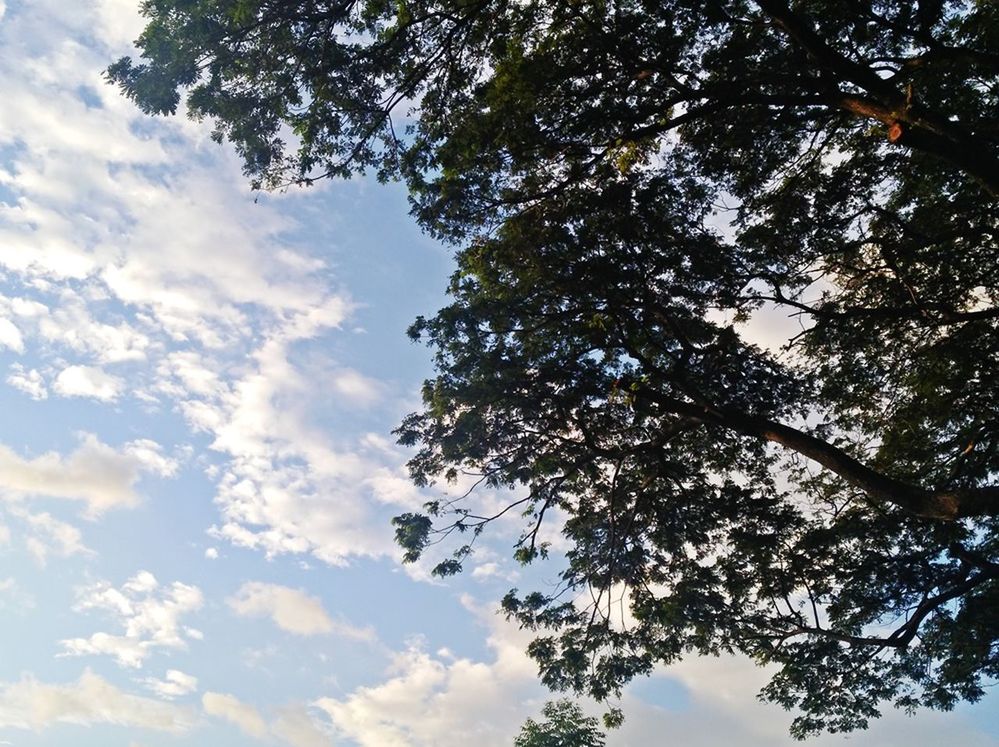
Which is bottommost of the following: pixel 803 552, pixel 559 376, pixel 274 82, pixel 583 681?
pixel 583 681

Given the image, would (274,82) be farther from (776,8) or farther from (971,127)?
(971,127)

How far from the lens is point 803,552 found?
12039 mm

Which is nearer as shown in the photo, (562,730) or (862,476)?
(862,476)

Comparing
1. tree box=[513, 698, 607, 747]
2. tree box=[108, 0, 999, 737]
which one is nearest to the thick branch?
tree box=[108, 0, 999, 737]

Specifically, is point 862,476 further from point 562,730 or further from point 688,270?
point 562,730

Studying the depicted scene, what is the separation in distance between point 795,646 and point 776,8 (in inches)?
444

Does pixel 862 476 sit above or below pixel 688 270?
below

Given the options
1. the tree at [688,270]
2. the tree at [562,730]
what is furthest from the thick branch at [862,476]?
the tree at [562,730]

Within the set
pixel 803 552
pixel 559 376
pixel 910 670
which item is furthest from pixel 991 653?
Answer: pixel 559 376

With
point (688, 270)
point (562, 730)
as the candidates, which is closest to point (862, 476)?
point (688, 270)

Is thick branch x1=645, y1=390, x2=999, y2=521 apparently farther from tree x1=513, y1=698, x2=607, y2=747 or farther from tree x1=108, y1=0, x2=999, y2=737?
tree x1=513, y1=698, x2=607, y2=747

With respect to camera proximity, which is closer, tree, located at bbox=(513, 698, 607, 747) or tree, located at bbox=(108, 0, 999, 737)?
tree, located at bbox=(108, 0, 999, 737)

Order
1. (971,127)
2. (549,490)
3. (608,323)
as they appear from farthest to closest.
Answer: (549,490)
(608,323)
(971,127)

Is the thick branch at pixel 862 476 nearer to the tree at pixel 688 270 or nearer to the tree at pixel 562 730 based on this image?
the tree at pixel 688 270
